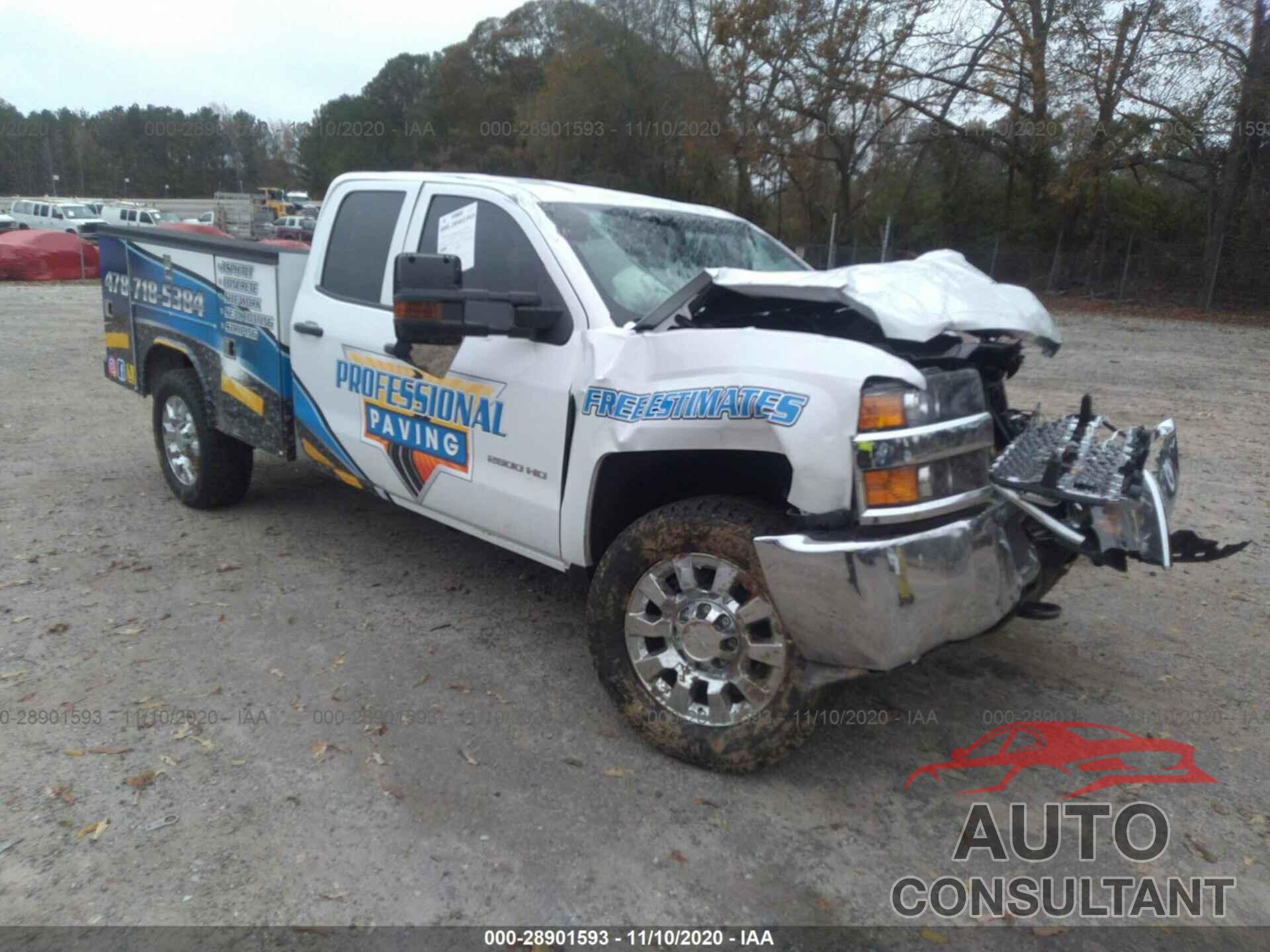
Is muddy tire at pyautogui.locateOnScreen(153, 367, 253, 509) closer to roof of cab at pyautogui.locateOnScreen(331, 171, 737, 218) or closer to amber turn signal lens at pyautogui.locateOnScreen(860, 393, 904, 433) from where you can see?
roof of cab at pyautogui.locateOnScreen(331, 171, 737, 218)

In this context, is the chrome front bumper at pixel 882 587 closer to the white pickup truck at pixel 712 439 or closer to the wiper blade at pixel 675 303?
the white pickup truck at pixel 712 439

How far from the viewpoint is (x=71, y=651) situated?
4.07 metres

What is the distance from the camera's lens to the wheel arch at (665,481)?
331cm

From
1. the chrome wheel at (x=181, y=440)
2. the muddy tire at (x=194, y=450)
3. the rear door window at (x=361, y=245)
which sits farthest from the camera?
the chrome wheel at (x=181, y=440)

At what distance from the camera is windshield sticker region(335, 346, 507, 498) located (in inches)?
154

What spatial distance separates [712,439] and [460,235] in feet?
5.57

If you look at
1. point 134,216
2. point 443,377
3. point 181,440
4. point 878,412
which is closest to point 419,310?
point 443,377

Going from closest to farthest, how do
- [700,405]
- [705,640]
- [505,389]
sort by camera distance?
[700,405] < [705,640] < [505,389]

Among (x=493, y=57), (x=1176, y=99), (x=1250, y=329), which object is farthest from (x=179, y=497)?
(x=493, y=57)

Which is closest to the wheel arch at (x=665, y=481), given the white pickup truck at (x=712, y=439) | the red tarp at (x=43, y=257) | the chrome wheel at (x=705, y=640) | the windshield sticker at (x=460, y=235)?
the white pickup truck at (x=712, y=439)

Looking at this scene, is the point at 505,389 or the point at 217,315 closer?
the point at 505,389

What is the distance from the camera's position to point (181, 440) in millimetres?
5891

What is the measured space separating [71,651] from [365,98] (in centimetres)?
6658

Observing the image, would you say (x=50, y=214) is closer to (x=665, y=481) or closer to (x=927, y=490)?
(x=665, y=481)
